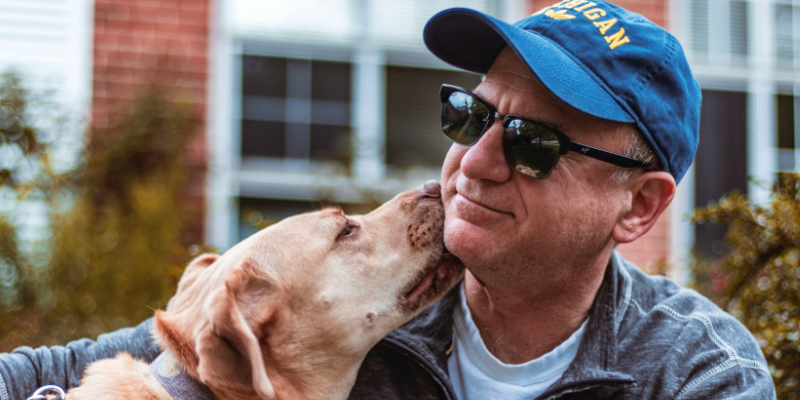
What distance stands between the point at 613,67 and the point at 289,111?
4.49m

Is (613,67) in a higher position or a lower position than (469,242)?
higher

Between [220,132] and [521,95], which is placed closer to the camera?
[521,95]

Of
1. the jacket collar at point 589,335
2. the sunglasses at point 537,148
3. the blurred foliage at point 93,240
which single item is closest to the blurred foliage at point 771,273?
the jacket collar at point 589,335

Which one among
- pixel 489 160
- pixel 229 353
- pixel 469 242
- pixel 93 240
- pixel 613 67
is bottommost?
pixel 93 240

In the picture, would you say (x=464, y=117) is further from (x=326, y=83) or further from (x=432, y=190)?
(x=326, y=83)

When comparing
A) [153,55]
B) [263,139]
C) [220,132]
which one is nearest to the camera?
[153,55]

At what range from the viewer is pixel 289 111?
628 centimetres

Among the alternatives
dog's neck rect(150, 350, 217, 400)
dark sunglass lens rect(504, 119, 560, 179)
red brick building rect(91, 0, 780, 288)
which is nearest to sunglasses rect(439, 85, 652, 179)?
dark sunglass lens rect(504, 119, 560, 179)

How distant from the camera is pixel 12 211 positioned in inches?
176

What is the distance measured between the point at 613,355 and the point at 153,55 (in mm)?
4963

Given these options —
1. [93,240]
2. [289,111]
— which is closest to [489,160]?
[93,240]

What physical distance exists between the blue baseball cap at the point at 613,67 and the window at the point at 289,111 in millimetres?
4022

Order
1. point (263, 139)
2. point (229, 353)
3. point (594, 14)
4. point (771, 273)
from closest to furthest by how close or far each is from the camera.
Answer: point (229, 353) → point (594, 14) → point (771, 273) → point (263, 139)

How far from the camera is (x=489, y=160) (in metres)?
2.25
